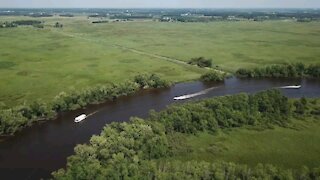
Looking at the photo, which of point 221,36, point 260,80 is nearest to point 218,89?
point 260,80

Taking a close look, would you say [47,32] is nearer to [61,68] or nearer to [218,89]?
[61,68]

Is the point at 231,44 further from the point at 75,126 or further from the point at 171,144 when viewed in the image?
the point at 171,144

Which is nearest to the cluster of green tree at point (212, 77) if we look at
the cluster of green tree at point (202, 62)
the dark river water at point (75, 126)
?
the dark river water at point (75, 126)

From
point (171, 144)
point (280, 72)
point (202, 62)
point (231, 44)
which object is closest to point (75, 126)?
point (171, 144)

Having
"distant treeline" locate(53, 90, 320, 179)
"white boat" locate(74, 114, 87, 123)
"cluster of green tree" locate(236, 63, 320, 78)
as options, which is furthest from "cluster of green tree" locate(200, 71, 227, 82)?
"white boat" locate(74, 114, 87, 123)

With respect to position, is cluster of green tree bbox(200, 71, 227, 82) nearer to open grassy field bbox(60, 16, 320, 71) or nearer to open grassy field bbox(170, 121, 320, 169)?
open grassy field bbox(60, 16, 320, 71)

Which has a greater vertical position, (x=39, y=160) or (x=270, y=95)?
(x=270, y=95)

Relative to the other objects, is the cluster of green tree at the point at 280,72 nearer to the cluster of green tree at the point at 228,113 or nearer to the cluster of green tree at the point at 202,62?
the cluster of green tree at the point at 202,62
